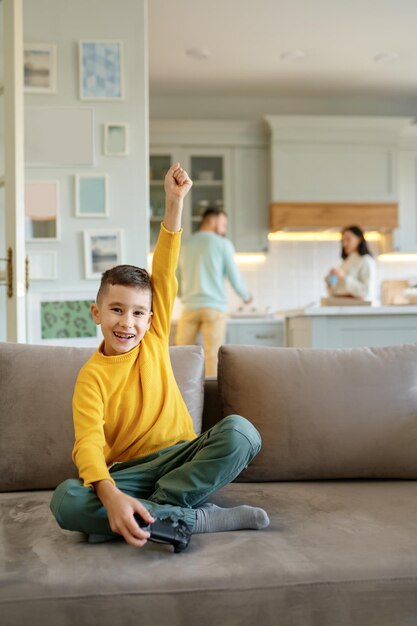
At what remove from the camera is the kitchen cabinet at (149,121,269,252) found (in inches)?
223

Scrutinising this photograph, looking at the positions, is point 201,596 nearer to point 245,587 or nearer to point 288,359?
point 245,587

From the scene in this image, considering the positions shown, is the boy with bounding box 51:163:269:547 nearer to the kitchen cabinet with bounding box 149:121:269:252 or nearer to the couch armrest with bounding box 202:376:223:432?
the couch armrest with bounding box 202:376:223:432

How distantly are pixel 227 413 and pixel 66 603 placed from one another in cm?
83

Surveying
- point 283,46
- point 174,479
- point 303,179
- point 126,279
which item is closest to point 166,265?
point 126,279

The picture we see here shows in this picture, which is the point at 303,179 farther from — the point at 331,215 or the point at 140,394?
the point at 140,394

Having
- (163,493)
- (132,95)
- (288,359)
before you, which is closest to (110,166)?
(132,95)

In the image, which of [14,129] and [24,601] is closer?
[24,601]

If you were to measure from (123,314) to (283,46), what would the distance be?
4039 millimetres

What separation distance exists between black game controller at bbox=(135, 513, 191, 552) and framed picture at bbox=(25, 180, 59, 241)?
2531 mm

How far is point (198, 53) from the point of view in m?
5.09

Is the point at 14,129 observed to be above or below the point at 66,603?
above

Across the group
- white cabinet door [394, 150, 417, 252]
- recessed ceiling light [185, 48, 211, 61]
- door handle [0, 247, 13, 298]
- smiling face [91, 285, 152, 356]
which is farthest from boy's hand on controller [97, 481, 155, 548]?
white cabinet door [394, 150, 417, 252]

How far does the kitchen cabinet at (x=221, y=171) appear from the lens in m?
5.66

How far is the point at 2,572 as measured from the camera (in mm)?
1224
